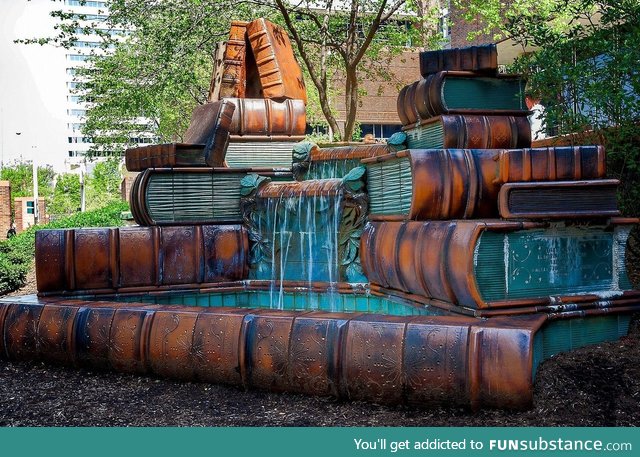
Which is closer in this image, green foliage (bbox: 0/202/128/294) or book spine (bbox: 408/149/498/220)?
book spine (bbox: 408/149/498/220)

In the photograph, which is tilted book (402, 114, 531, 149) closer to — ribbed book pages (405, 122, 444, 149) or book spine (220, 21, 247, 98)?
ribbed book pages (405, 122, 444, 149)

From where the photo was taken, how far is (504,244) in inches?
147

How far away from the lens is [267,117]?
263 inches

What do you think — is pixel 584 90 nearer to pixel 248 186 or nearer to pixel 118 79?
pixel 248 186

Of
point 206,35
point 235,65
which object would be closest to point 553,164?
point 235,65

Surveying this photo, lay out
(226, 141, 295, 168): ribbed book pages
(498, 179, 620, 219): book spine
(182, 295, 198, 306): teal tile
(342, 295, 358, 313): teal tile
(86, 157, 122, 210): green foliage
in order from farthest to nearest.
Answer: (86, 157, 122, 210): green foliage, (226, 141, 295, 168): ribbed book pages, (182, 295, 198, 306): teal tile, (342, 295, 358, 313): teal tile, (498, 179, 620, 219): book spine

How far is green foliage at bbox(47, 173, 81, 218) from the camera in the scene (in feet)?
157

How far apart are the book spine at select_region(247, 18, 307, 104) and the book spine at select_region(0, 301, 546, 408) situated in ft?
9.53

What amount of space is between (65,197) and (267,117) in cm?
4689

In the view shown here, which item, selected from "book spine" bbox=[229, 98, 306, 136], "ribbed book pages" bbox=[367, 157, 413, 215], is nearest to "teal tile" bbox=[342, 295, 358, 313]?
"ribbed book pages" bbox=[367, 157, 413, 215]

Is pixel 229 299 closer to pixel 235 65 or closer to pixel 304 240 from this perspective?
pixel 304 240

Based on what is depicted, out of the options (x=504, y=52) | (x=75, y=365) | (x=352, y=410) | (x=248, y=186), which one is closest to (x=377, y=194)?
(x=248, y=186)

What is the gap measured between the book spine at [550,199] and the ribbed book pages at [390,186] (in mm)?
648

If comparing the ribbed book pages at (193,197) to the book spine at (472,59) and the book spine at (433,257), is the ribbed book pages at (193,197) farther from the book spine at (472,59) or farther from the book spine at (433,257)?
the book spine at (472,59)
